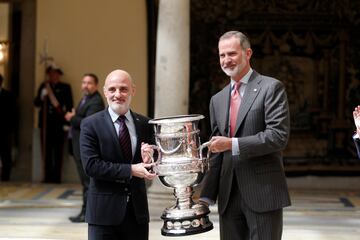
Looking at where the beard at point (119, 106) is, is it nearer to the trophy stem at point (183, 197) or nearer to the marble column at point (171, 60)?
the trophy stem at point (183, 197)

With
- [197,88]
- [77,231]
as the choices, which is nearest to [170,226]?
[77,231]

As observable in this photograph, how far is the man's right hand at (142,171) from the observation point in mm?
3867

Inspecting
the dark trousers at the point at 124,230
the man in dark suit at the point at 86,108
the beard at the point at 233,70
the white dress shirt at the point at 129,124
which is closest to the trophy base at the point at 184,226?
the dark trousers at the point at 124,230

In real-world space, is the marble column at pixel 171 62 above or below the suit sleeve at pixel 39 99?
above

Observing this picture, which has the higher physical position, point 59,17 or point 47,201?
point 59,17

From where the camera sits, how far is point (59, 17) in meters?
12.0

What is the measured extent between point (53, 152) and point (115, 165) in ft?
27.2

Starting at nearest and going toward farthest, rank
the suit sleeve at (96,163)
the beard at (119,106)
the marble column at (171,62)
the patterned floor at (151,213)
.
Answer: the suit sleeve at (96,163)
the beard at (119,106)
the patterned floor at (151,213)
the marble column at (171,62)

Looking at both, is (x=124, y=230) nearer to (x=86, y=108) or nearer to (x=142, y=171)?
(x=142, y=171)

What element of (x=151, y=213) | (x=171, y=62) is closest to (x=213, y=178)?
(x=151, y=213)

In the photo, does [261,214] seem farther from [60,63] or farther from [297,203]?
[60,63]

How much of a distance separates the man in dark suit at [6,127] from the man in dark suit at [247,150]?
8.67 meters

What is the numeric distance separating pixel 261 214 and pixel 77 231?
4009 millimetres

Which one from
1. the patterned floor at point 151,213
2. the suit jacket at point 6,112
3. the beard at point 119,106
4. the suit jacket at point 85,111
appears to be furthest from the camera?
the suit jacket at point 6,112
